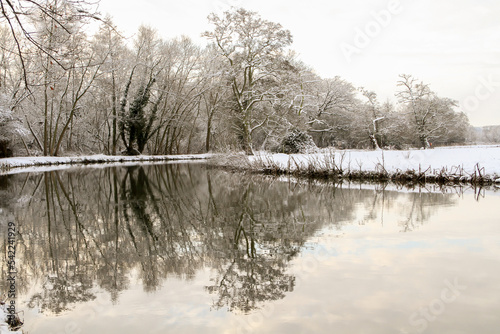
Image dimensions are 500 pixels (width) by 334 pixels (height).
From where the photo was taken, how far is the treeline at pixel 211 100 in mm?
24500

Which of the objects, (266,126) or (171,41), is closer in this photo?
(266,126)

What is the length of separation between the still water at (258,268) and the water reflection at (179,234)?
21mm

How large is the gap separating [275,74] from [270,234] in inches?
800

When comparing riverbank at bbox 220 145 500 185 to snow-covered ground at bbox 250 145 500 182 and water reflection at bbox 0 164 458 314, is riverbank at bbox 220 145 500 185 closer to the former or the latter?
snow-covered ground at bbox 250 145 500 182

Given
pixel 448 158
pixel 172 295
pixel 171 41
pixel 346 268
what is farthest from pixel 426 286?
pixel 171 41

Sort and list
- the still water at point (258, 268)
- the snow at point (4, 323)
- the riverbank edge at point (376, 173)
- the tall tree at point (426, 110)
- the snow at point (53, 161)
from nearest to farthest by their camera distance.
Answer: the snow at point (4, 323) → the still water at point (258, 268) → the riverbank edge at point (376, 173) → the snow at point (53, 161) → the tall tree at point (426, 110)

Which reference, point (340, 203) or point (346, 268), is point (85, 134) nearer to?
point (340, 203)

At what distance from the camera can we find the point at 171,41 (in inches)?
1522

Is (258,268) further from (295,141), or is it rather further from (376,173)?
(295,141)

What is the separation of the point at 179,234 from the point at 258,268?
207cm

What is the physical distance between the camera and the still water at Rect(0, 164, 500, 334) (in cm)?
312

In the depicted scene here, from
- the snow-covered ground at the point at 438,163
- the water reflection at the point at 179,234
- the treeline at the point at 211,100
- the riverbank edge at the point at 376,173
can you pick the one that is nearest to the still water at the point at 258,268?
the water reflection at the point at 179,234

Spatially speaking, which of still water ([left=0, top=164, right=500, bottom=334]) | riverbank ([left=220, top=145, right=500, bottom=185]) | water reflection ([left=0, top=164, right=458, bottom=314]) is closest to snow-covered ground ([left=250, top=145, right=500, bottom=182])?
riverbank ([left=220, top=145, right=500, bottom=185])

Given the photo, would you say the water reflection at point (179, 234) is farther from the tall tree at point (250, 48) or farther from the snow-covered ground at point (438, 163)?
the tall tree at point (250, 48)
